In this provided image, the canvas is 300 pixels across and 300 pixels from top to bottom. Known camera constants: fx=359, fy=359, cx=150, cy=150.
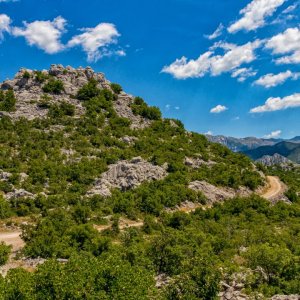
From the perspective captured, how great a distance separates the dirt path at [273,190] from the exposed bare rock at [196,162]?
13685mm

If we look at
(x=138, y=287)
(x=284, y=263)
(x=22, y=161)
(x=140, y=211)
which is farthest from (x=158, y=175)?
(x=138, y=287)

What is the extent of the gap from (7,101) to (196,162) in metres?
48.0

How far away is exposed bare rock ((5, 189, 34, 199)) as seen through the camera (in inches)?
2232

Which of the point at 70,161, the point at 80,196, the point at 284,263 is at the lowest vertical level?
the point at 284,263

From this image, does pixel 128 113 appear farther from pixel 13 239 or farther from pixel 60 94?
pixel 13 239

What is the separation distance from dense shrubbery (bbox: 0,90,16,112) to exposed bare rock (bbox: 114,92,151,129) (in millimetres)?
25883

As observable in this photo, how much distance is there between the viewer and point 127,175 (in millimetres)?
68562

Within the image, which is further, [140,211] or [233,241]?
[140,211]

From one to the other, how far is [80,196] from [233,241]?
2765 centimetres

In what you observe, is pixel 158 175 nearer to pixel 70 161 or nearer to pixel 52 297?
pixel 70 161

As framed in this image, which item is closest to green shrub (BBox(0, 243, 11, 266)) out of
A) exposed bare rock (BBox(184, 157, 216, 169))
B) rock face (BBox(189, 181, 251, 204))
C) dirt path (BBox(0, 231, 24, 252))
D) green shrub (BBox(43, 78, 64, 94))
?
dirt path (BBox(0, 231, 24, 252))

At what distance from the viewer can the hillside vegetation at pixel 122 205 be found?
24.9 meters

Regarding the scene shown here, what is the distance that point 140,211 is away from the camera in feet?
197

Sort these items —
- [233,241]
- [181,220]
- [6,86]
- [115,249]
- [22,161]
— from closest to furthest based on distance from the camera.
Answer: [115,249]
[233,241]
[181,220]
[22,161]
[6,86]
